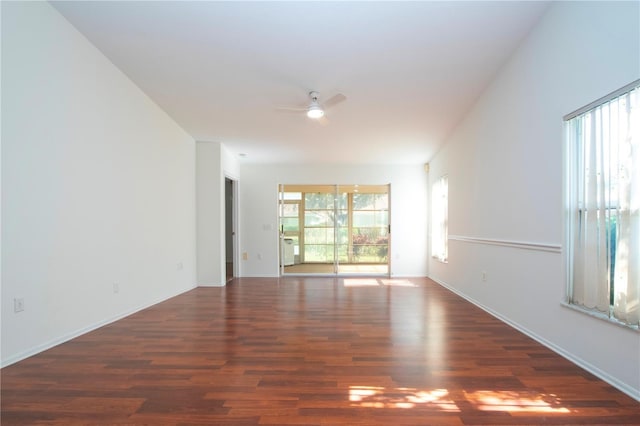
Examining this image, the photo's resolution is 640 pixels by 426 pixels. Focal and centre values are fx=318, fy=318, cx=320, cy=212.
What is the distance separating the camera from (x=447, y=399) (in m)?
2.08

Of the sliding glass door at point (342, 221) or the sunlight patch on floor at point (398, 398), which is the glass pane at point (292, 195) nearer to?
the sliding glass door at point (342, 221)

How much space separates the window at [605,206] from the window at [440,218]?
10.4 ft

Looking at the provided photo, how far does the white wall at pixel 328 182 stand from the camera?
24.0 feet

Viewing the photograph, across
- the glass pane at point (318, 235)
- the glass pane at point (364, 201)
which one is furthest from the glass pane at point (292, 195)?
the glass pane at point (364, 201)

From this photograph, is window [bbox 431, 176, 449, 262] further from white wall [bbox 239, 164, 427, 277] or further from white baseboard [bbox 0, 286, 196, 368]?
white baseboard [bbox 0, 286, 196, 368]

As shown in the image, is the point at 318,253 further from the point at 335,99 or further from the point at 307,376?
the point at 307,376

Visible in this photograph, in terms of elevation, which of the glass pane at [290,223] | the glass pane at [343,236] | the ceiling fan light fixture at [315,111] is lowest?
the glass pane at [343,236]

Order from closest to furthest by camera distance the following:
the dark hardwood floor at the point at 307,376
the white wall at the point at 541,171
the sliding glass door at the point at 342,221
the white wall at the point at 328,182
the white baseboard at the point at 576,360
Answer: the dark hardwood floor at the point at 307,376, the white baseboard at the point at 576,360, the white wall at the point at 541,171, the white wall at the point at 328,182, the sliding glass door at the point at 342,221

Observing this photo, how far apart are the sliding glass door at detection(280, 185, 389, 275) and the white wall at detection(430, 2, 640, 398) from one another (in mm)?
2752

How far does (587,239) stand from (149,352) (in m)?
3.86

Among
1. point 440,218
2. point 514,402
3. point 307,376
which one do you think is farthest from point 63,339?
point 440,218

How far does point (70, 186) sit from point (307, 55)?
282 cm

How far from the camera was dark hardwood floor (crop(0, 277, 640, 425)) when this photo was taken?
191 centimetres

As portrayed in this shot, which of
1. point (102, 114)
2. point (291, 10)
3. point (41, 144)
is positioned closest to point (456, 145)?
point (291, 10)
